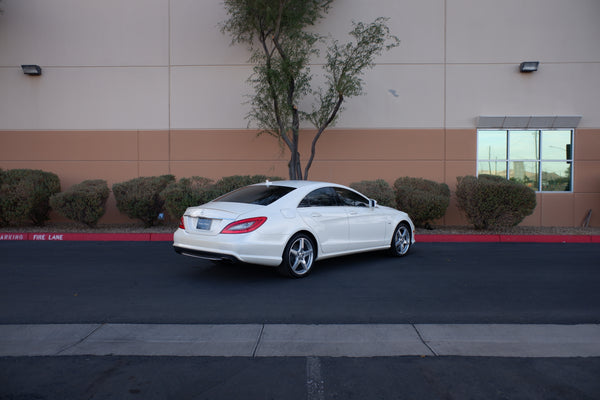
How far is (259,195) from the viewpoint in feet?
23.9

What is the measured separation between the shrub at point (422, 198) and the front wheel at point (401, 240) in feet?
10.6

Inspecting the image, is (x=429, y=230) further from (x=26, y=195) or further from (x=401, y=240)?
(x=26, y=195)

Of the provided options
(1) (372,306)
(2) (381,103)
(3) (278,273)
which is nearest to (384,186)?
(2) (381,103)

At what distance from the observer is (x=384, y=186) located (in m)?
12.4

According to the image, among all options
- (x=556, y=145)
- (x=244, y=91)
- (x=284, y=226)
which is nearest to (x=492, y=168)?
(x=556, y=145)

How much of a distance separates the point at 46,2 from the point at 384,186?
12058 mm

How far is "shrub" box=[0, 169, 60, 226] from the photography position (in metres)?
12.0

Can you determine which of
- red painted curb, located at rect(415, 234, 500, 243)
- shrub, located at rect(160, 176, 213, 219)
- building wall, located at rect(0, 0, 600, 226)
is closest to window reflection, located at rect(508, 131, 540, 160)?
building wall, located at rect(0, 0, 600, 226)

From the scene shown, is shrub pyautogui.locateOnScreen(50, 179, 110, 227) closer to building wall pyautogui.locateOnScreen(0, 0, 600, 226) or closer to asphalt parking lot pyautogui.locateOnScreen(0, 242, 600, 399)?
building wall pyautogui.locateOnScreen(0, 0, 600, 226)

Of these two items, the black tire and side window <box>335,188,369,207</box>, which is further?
side window <box>335,188,369,207</box>

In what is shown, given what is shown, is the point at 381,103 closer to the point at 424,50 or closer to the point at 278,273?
the point at 424,50

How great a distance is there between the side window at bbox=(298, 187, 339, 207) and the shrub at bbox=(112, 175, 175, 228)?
6235 millimetres

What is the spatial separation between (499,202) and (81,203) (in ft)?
36.1

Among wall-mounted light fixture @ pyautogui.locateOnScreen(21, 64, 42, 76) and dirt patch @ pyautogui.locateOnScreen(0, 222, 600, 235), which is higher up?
wall-mounted light fixture @ pyautogui.locateOnScreen(21, 64, 42, 76)
